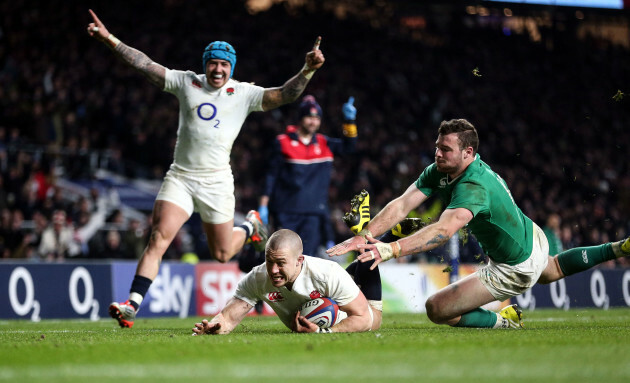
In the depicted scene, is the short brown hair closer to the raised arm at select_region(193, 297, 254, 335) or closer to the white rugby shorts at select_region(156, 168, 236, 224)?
the raised arm at select_region(193, 297, 254, 335)

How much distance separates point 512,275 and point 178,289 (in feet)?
23.7

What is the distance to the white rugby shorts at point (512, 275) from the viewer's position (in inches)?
302

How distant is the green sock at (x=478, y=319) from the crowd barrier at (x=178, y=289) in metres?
2.83

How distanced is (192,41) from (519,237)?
59.6 feet

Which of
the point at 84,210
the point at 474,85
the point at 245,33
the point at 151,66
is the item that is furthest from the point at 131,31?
the point at 151,66

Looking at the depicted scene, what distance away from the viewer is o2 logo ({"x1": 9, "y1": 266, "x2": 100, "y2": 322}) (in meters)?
11.9

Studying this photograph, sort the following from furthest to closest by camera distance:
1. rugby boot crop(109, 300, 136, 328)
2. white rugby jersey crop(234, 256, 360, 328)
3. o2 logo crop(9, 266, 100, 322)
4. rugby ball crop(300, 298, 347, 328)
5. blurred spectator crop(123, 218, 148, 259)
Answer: blurred spectator crop(123, 218, 148, 259), o2 logo crop(9, 266, 100, 322), rugby boot crop(109, 300, 136, 328), rugby ball crop(300, 298, 347, 328), white rugby jersey crop(234, 256, 360, 328)

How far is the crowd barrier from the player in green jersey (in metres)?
2.94

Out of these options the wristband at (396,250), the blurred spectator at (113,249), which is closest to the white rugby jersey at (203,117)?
the wristband at (396,250)

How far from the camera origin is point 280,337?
6457 millimetres

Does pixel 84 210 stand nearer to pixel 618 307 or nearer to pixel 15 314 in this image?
pixel 15 314

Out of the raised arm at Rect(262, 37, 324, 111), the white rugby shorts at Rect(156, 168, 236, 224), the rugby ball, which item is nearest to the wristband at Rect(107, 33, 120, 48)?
the white rugby shorts at Rect(156, 168, 236, 224)

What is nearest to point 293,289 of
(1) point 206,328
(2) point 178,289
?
(1) point 206,328

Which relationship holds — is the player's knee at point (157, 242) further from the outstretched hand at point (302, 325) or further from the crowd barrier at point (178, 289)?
the crowd barrier at point (178, 289)
